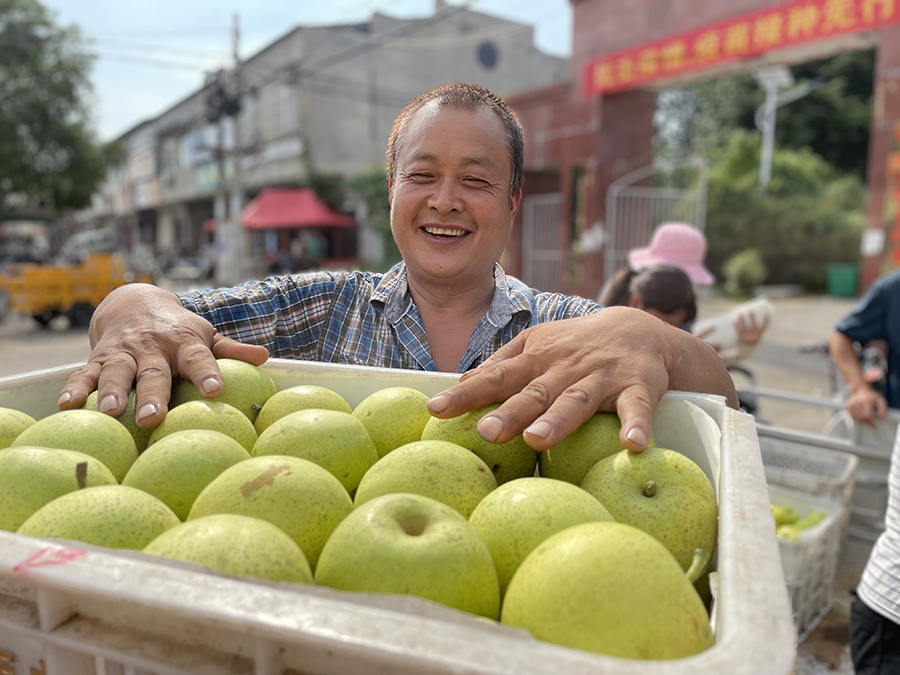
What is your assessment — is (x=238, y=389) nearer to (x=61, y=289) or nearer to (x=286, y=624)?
(x=286, y=624)

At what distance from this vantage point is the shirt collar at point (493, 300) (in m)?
2.09

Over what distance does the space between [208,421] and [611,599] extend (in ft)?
2.90

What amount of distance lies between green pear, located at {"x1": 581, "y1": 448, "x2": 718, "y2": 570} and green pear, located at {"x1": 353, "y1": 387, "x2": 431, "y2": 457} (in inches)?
15.5

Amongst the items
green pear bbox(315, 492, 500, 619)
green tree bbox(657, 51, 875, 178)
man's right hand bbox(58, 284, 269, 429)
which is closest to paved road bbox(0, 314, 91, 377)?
man's right hand bbox(58, 284, 269, 429)

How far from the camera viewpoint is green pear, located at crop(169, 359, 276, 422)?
1.46m

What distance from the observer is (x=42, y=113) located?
24.5 m

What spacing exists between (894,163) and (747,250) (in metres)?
13.5

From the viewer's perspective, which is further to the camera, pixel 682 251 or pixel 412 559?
pixel 682 251

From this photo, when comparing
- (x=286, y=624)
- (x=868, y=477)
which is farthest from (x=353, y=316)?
(x=868, y=477)

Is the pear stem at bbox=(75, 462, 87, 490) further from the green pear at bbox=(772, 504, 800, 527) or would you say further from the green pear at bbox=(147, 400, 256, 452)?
the green pear at bbox=(772, 504, 800, 527)

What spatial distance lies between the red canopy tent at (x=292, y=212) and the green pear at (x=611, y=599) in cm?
2372

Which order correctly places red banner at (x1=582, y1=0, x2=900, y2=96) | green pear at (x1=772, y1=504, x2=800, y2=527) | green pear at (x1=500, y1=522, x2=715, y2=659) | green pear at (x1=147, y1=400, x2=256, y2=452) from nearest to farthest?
green pear at (x1=500, y1=522, x2=715, y2=659)
green pear at (x1=147, y1=400, x2=256, y2=452)
green pear at (x1=772, y1=504, x2=800, y2=527)
red banner at (x1=582, y1=0, x2=900, y2=96)

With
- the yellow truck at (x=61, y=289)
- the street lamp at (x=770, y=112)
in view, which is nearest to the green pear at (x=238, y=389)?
the yellow truck at (x=61, y=289)

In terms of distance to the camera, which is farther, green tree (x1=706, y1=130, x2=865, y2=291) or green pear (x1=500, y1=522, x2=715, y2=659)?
green tree (x1=706, y1=130, x2=865, y2=291)
